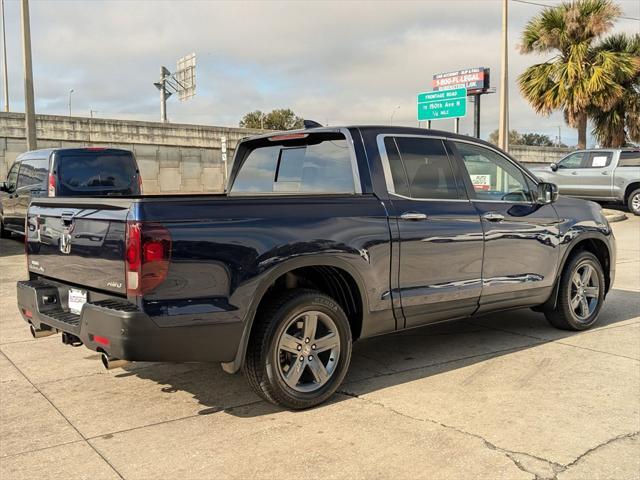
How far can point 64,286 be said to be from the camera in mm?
4047

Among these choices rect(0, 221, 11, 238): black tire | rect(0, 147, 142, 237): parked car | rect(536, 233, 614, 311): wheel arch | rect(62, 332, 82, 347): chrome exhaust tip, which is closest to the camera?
rect(62, 332, 82, 347): chrome exhaust tip

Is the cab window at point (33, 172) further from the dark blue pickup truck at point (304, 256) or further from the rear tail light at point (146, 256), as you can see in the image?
the rear tail light at point (146, 256)

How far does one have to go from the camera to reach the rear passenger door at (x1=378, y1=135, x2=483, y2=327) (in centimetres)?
452

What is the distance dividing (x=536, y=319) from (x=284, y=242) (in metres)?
3.84

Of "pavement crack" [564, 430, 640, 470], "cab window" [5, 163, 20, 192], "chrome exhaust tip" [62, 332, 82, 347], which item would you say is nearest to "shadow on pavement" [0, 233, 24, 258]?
"cab window" [5, 163, 20, 192]

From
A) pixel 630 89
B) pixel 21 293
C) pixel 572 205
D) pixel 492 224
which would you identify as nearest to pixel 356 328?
pixel 492 224

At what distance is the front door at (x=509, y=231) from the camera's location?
5.11 meters

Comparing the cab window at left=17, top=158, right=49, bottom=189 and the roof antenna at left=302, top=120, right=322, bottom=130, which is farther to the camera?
the cab window at left=17, top=158, right=49, bottom=189

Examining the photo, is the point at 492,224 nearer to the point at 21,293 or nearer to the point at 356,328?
the point at 356,328

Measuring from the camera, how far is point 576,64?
2292 cm

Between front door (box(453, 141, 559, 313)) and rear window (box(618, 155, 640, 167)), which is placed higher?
rear window (box(618, 155, 640, 167))

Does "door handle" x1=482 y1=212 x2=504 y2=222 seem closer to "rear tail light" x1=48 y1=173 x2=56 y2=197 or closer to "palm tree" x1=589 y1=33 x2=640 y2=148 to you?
"rear tail light" x1=48 y1=173 x2=56 y2=197

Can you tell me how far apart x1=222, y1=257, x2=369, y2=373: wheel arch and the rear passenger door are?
14.1 inches

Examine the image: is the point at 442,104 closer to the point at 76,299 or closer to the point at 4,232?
the point at 4,232
